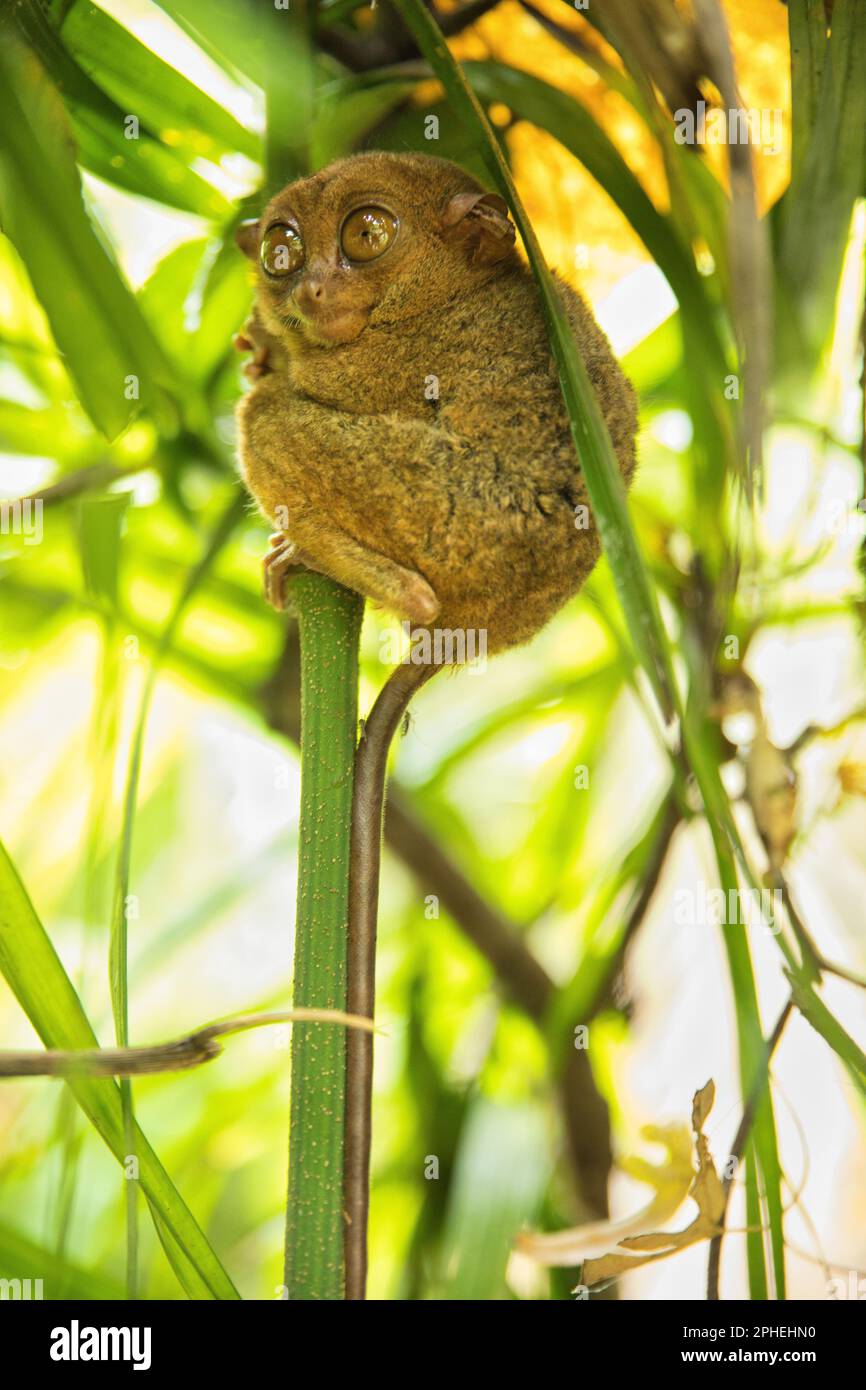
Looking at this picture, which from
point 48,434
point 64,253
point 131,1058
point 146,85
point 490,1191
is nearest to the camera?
point 131,1058

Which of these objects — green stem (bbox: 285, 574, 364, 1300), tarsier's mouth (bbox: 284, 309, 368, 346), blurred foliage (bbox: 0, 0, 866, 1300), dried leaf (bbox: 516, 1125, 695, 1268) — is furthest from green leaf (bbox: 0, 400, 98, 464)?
dried leaf (bbox: 516, 1125, 695, 1268)

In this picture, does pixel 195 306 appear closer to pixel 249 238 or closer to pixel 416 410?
pixel 249 238

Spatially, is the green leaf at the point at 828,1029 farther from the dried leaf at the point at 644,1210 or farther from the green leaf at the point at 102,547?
the green leaf at the point at 102,547

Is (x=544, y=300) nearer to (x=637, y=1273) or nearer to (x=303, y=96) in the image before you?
(x=303, y=96)

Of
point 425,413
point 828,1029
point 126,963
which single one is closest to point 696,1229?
point 828,1029

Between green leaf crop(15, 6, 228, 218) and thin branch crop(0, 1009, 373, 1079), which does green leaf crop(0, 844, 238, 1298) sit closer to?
thin branch crop(0, 1009, 373, 1079)

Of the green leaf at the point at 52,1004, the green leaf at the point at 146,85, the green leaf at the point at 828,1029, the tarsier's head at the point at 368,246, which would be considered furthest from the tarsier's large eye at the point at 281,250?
the green leaf at the point at 828,1029

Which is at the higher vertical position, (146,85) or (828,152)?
(146,85)
